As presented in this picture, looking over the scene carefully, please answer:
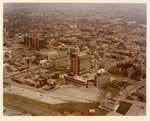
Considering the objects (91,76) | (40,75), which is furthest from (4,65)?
(91,76)

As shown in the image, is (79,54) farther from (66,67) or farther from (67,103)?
(67,103)

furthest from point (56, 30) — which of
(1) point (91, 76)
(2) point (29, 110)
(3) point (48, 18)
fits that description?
(2) point (29, 110)

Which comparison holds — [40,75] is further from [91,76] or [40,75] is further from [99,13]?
[99,13]

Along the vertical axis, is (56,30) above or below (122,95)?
above

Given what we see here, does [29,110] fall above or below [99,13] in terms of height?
below
